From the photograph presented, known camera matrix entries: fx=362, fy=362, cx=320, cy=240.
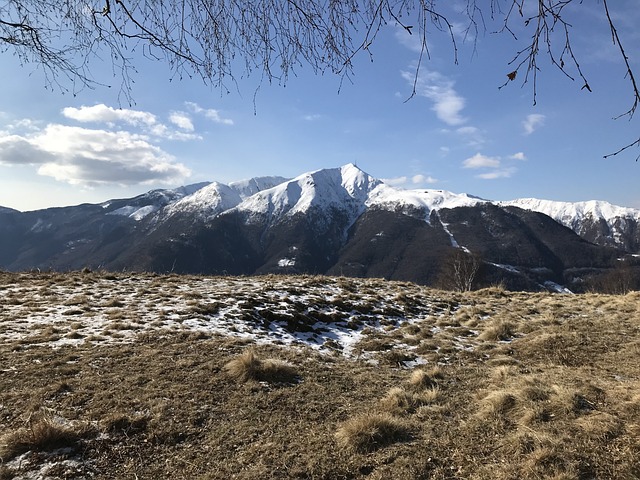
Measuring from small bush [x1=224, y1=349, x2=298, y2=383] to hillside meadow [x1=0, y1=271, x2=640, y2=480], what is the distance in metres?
0.04

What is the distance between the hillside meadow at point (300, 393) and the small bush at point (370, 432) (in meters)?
0.03

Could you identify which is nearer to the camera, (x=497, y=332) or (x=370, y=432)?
(x=370, y=432)

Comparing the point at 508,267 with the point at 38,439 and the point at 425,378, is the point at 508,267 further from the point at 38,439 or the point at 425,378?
the point at 38,439

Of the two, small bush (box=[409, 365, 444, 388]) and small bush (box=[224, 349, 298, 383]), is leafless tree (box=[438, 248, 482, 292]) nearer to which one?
small bush (box=[409, 365, 444, 388])

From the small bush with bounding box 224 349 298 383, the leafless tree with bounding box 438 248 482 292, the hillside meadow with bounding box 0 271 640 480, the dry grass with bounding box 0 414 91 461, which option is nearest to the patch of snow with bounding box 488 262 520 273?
the leafless tree with bounding box 438 248 482 292

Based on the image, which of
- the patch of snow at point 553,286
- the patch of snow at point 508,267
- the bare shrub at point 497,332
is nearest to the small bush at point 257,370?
the bare shrub at point 497,332

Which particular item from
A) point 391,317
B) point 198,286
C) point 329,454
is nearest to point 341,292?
point 391,317

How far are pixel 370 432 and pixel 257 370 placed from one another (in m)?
2.89

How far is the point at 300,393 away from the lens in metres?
6.36

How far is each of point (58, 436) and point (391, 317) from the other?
Result: 11320 millimetres

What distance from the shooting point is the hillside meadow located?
4207mm

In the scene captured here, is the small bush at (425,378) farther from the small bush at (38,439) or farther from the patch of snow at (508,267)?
the patch of snow at (508,267)

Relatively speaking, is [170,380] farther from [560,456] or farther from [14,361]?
[560,456]

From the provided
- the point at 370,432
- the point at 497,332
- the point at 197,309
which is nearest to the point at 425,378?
the point at 370,432
